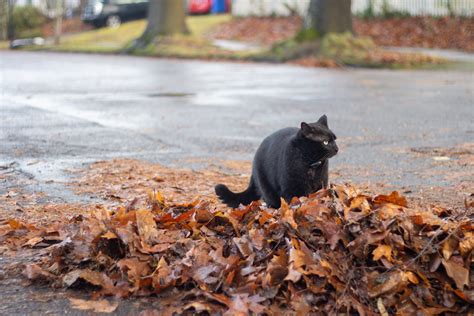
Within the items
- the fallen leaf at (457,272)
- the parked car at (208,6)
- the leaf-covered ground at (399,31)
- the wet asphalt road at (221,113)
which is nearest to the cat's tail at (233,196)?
the wet asphalt road at (221,113)

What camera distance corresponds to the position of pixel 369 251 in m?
4.36

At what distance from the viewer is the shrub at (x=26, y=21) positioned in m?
46.7

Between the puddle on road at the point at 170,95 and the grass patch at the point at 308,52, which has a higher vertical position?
the grass patch at the point at 308,52

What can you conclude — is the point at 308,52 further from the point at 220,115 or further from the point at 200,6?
the point at 200,6

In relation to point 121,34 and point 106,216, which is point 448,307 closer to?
point 106,216

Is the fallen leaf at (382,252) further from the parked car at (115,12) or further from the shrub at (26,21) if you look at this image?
the shrub at (26,21)

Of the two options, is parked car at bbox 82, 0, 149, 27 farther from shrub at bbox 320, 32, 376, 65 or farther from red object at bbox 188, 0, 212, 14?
shrub at bbox 320, 32, 376, 65

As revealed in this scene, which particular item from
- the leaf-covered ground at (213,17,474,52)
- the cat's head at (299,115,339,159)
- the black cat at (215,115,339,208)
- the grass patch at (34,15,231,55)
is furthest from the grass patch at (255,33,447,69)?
the cat's head at (299,115,339,159)

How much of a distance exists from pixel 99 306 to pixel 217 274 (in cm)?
60

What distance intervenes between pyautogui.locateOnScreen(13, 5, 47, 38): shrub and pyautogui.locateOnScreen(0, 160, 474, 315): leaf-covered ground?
140 ft

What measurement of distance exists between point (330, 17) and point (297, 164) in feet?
54.4

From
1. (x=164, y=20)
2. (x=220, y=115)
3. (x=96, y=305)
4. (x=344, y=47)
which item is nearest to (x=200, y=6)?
(x=164, y=20)

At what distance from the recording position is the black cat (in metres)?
5.87

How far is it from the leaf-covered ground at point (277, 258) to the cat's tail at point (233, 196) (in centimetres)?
119
